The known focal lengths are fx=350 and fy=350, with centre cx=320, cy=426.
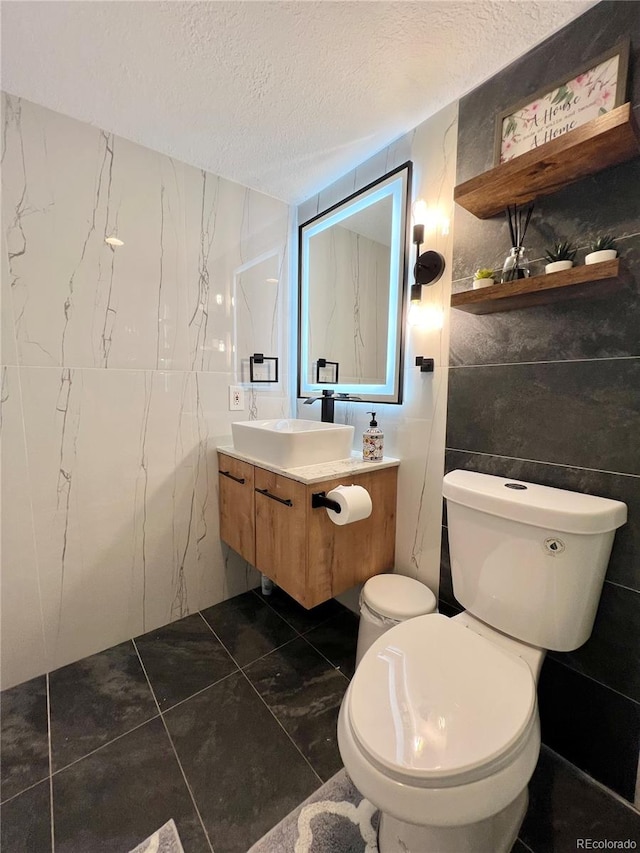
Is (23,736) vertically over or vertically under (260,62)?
under

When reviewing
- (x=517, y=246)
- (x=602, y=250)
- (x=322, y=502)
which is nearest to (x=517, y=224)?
(x=517, y=246)

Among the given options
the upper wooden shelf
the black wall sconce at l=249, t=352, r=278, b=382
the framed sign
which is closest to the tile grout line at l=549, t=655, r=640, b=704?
the upper wooden shelf

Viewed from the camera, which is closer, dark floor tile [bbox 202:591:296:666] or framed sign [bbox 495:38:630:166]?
framed sign [bbox 495:38:630:166]

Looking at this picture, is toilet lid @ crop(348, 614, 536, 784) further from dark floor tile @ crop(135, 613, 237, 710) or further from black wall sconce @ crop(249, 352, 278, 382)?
black wall sconce @ crop(249, 352, 278, 382)

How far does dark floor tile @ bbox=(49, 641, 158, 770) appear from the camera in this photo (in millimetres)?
1163

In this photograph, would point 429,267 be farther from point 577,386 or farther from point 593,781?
point 593,781

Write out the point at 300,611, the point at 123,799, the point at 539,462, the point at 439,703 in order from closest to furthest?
the point at 439,703, the point at 123,799, the point at 539,462, the point at 300,611

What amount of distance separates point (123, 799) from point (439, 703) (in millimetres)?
962

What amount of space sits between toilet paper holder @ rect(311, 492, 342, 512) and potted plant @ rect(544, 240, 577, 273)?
955mm

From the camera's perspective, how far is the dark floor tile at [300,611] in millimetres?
1723

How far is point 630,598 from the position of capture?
948 millimetres

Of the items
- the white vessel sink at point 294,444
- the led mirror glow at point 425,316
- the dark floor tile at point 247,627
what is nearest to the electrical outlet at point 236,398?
the white vessel sink at point 294,444

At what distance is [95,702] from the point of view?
1307mm

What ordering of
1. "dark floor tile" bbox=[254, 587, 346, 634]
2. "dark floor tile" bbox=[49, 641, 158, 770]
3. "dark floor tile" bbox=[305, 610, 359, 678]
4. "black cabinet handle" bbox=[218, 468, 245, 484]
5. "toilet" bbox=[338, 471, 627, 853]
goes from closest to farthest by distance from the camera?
"toilet" bbox=[338, 471, 627, 853], "dark floor tile" bbox=[49, 641, 158, 770], "dark floor tile" bbox=[305, 610, 359, 678], "black cabinet handle" bbox=[218, 468, 245, 484], "dark floor tile" bbox=[254, 587, 346, 634]
